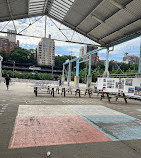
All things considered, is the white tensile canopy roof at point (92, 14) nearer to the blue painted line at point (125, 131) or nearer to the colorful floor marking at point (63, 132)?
the blue painted line at point (125, 131)

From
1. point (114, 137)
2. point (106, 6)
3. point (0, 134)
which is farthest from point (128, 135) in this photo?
point (106, 6)

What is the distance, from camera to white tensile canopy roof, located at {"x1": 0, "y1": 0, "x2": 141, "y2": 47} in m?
13.3

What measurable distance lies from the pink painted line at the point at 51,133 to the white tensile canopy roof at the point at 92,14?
1109 centimetres

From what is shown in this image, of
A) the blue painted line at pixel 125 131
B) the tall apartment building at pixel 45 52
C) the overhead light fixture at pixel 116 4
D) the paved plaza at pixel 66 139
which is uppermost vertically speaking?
the tall apartment building at pixel 45 52

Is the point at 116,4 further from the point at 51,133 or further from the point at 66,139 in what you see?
the point at 66,139

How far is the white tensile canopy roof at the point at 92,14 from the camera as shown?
13.3 metres

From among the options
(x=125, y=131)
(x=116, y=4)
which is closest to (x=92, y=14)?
(x=116, y=4)

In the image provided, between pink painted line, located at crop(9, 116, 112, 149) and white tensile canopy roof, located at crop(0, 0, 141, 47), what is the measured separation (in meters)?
11.1

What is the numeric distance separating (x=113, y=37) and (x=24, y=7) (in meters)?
11.2

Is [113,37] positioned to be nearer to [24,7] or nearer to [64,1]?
[64,1]

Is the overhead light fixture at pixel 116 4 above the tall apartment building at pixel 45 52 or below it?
below

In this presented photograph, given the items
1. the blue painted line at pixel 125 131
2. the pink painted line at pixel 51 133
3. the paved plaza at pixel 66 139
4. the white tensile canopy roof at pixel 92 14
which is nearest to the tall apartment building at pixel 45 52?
the white tensile canopy roof at pixel 92 14

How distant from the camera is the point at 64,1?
1489 cm

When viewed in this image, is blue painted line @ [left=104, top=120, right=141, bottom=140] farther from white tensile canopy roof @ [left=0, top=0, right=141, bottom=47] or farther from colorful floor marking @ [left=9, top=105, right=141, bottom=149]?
white tensile canopy roof @ [left=0, top=0, right=141, bottom=47]
